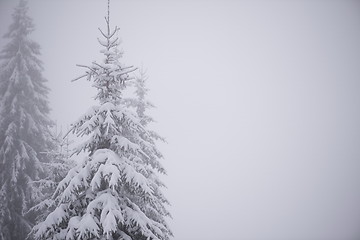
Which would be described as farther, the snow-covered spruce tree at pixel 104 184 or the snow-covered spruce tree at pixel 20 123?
the snow-covered spruce tree at pixel 20 123

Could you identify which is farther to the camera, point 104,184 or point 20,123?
point 20,123

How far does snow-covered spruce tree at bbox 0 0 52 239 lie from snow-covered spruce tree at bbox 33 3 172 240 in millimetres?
9679

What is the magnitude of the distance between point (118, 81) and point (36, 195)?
10.7 meters

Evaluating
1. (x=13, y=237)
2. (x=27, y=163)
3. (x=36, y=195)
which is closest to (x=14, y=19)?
(x=27, y=163)

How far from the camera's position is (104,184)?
25.5 feet

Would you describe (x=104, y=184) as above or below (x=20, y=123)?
below

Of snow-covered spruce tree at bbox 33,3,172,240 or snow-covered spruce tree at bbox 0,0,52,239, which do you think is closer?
snow-covered spruce tree at bbox 33,3,172,240

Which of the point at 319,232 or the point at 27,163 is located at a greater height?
the point at 319,232

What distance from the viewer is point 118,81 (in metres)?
8.45

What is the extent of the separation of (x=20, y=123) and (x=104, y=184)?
450 inches

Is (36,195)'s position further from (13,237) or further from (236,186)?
(236,186)

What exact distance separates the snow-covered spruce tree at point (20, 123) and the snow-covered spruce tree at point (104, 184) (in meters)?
9.68

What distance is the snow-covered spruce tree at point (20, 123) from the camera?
50.4ft

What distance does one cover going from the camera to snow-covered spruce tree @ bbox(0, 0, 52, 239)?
15.4m
